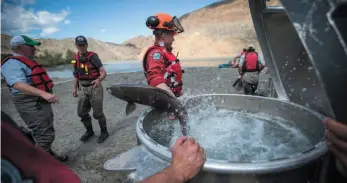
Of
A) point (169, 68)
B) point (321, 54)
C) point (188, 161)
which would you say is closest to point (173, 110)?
point (169, 68)

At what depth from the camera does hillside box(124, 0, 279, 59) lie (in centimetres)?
3578

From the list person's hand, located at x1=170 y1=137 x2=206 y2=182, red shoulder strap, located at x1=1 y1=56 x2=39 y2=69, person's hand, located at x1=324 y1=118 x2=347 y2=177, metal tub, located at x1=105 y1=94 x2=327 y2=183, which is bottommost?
metal tub, located at x1=105 y1=94 x2=327 y2=183

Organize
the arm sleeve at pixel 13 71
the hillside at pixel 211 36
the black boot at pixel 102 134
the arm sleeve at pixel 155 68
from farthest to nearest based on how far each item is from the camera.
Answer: the hillside at pixel 211 36, the black boot at pixel 102 134, the arm sleeve at pixel 13 71, the arm sleeve at pixel 155 68

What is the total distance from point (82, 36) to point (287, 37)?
4.20m

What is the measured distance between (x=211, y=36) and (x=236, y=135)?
3987 cm

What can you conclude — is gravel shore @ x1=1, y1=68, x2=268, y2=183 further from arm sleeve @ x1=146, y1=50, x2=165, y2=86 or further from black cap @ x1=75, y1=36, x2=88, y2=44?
black cap @ x1=75, y1=36, x2=88, y2=44

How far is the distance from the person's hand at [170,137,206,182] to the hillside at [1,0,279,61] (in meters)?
32.8

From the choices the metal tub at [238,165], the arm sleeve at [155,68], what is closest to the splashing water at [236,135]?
the metal tub at [238,165]

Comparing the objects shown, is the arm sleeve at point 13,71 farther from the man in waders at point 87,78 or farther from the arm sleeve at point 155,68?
the arm sleeve at point 155,68

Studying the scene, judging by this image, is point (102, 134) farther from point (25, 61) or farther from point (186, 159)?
point (186, 159)

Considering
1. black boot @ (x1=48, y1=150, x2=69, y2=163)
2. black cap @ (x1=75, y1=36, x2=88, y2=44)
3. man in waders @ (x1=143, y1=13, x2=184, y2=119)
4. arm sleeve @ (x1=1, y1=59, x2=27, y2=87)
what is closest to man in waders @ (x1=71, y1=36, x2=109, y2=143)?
black cap @ (x1=75, y1=36, x2=88, y2=44)

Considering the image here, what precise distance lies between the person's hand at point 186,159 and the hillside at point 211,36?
32.8m

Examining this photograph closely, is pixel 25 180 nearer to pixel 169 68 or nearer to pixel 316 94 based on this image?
pixel 169 68

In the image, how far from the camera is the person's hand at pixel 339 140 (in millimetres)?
898
